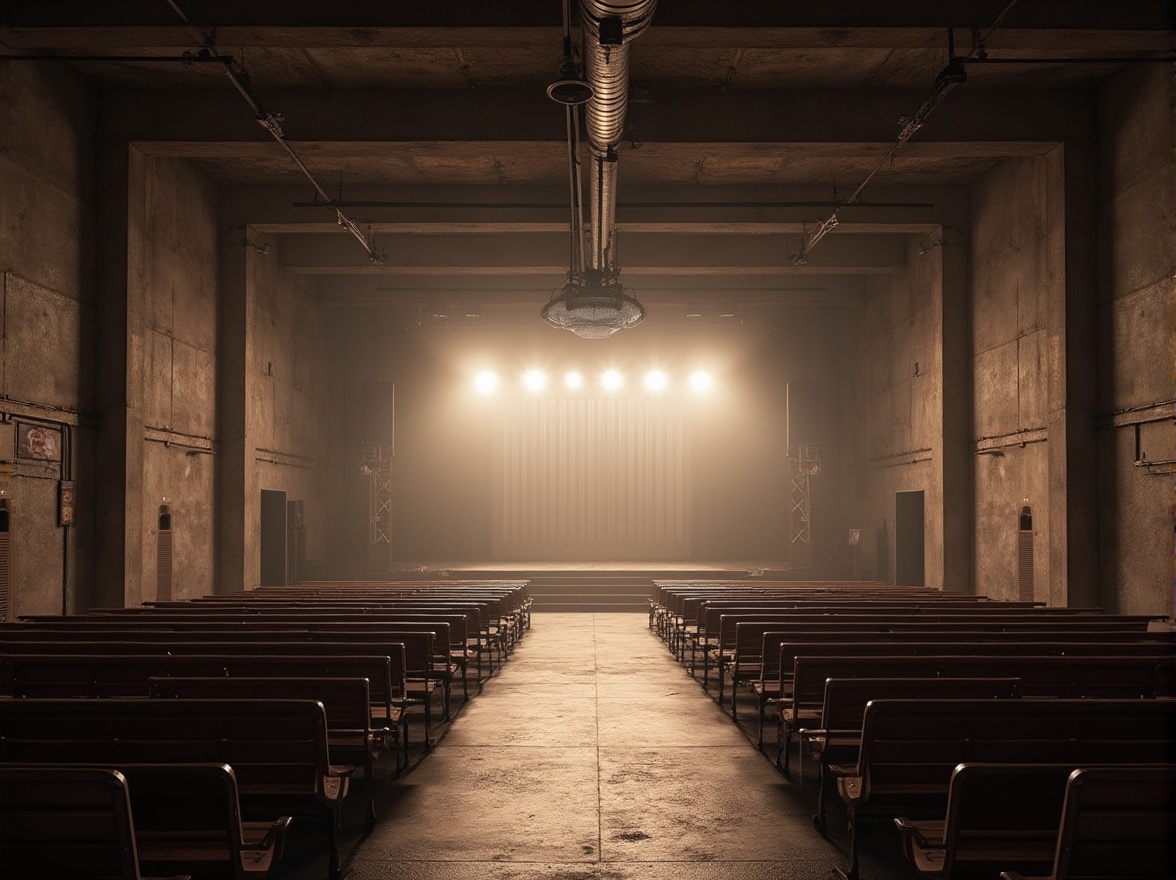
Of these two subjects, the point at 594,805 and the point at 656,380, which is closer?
the point at 594,805

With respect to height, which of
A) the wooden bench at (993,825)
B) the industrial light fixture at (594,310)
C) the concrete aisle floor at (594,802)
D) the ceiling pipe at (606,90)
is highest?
the ceiling pipe at (606,90)

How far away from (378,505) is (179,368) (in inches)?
339

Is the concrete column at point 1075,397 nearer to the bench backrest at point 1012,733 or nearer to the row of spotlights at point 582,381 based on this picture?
the bench backrest at point 1012,733

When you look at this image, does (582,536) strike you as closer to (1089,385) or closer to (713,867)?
(1089,385)

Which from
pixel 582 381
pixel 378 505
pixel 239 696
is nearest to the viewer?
pixel 239 696

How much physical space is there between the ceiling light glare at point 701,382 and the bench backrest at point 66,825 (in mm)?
21456

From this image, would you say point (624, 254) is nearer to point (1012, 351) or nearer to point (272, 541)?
point (1012, 351)

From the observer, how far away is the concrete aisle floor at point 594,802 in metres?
4.08

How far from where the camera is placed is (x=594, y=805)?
193 inches

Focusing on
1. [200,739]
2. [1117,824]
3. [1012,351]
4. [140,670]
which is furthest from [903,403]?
[1117,824]

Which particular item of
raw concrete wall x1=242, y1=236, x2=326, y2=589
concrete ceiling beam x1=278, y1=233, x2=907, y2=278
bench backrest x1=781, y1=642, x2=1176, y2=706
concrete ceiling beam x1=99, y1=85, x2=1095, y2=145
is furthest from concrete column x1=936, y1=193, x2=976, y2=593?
bench backrest x1=781, y1=642, x2=1176, y2=706

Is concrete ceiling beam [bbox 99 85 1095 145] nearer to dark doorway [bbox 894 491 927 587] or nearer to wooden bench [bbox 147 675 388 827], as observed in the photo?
dark doorway [bbox 894 491 927 587]

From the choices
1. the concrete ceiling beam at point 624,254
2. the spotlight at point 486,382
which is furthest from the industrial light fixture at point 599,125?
the spotlight at point 486,382

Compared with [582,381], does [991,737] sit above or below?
below
